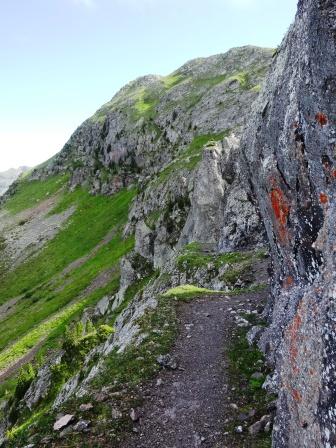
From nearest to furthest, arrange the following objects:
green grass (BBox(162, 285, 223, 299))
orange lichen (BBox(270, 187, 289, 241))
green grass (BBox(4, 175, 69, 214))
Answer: orange lichen (BBox(270, 187, 289, 241))
green grass (BBox(162, 285, 223, 299))
green grass (BBox(4, 175, 69, 214))

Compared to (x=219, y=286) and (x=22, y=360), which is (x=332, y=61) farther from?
(x=22, y=360)

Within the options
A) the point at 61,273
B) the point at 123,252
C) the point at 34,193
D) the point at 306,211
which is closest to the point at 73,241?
the point at 61,273

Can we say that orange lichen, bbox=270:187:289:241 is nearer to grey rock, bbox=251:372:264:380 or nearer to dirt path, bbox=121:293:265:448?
grey rock, bbox=251:372:264:380

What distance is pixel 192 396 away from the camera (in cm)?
1650

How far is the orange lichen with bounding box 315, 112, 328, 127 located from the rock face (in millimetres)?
28

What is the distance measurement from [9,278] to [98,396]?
3783 inches

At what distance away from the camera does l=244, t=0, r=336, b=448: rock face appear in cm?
1066

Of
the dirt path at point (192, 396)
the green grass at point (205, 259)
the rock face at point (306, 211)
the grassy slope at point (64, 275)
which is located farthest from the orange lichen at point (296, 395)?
the grassy slope at point (64, 275)

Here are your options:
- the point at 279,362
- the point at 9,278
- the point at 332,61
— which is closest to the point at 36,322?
the point at 9,278

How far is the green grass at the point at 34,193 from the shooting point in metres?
157

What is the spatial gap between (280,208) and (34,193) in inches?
6541

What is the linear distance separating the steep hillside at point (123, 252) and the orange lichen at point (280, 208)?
6.35 meters

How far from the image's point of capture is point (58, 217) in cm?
13012

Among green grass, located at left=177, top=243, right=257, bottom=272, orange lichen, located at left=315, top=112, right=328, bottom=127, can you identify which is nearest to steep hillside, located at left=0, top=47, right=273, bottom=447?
green grass, located at left=177, top=243, right=257, bottom=272
